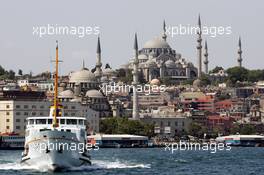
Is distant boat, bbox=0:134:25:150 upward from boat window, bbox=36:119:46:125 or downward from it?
downward

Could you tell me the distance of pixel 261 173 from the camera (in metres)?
63.0

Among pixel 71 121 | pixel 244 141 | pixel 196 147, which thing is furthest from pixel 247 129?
pixel 71 121

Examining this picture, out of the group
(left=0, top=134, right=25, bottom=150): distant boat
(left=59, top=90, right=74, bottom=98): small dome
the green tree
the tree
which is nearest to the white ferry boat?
(left=0, top=134, right=25, bottom=150): distant boat

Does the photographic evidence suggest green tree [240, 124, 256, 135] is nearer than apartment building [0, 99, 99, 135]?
Result: No

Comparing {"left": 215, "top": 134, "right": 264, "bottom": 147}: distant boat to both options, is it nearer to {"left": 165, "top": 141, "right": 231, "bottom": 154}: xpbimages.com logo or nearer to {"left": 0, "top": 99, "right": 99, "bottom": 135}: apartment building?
{"left": 165, "top": 141, "right": 231, "bottom": 154}: xpbimages.com logo

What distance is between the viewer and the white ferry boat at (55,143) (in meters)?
58.4

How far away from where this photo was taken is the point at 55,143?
191 feet

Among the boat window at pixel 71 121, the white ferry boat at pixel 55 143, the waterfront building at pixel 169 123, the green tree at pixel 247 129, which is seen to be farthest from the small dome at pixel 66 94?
the white ferry boat at pixel 55 143

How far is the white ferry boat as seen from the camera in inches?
2301

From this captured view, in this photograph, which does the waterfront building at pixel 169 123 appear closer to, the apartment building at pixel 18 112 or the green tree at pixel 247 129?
the green tree at pixel 247 129

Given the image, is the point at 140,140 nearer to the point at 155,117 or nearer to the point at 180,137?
the point at 180,137

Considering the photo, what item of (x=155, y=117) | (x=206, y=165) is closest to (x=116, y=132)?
(x=155, y=117)

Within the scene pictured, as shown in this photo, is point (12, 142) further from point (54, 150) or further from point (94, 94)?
point (94, 94)

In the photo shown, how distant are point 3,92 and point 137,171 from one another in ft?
332
